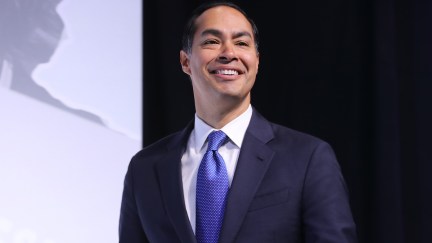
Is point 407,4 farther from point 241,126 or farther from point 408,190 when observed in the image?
point 241,126

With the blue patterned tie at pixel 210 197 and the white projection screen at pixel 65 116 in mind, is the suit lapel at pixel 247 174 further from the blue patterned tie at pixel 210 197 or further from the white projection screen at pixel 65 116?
the white projection screen at pixel 65 116

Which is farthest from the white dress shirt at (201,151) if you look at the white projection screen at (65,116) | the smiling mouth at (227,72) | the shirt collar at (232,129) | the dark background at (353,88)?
the dark background at (353,88)

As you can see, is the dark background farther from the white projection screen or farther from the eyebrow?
the eyebrow

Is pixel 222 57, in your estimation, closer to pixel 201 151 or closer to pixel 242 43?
pixel 242 43

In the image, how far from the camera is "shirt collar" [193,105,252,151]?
1.57 m

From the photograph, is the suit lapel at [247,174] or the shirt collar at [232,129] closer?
the suit lapel at [247,174]

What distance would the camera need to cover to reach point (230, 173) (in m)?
1.51

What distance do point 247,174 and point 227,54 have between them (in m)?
0.31

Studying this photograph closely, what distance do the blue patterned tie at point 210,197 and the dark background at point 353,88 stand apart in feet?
4.20

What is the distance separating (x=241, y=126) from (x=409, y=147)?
1.25 m

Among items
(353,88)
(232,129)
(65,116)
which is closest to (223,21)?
(232,129)

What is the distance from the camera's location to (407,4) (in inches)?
103

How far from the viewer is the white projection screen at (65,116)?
246 centimetres

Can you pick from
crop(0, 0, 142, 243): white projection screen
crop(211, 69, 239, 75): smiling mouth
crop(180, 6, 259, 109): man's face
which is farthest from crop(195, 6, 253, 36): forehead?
crop(0, 0, 142, 243): white projection screen
